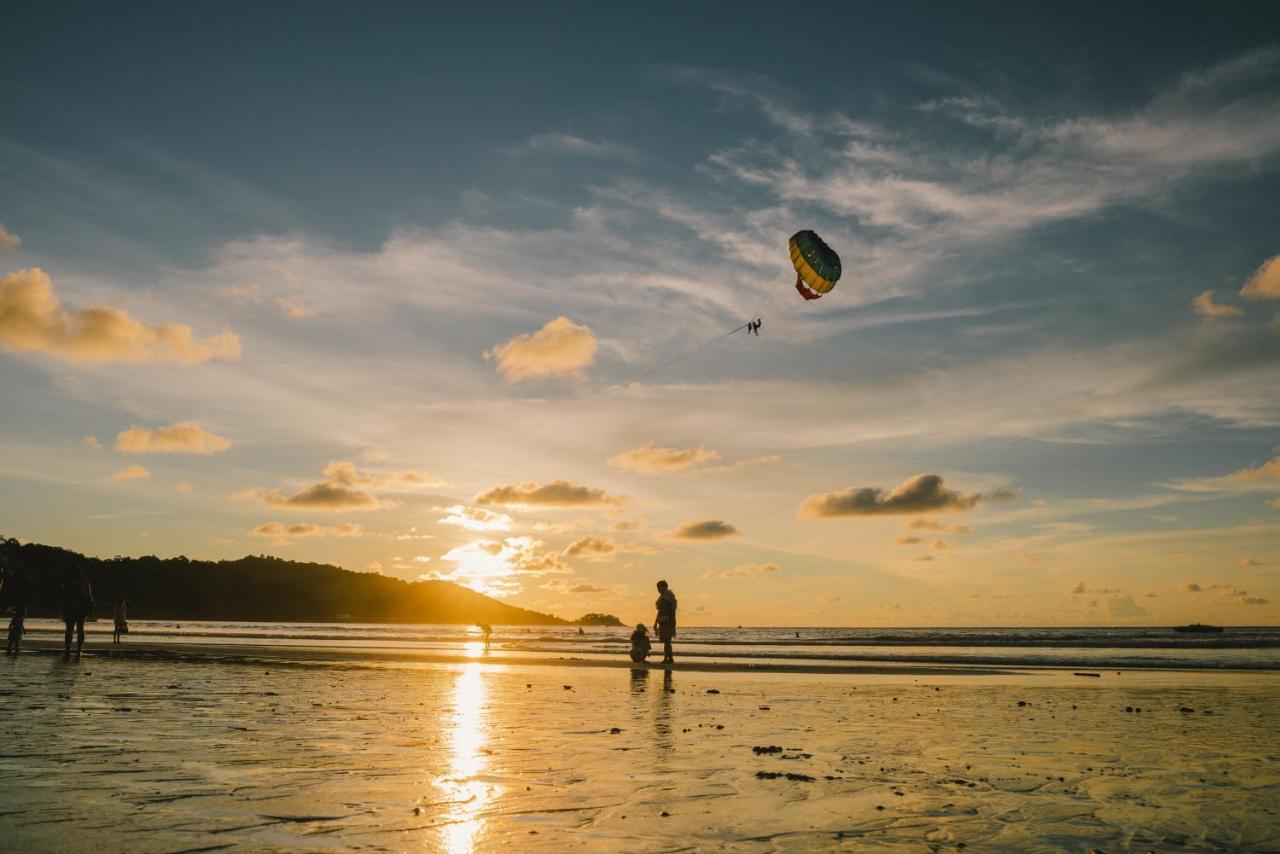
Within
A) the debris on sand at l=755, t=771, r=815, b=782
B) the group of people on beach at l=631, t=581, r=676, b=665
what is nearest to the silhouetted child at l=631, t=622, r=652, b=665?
the group of people on beach at l=631, t=581, r=676, b=665

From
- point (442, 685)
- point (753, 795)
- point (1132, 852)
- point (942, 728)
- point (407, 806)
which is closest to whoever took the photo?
point (1132, 852)

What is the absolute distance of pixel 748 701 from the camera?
16.0m

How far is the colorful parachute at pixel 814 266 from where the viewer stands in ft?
103

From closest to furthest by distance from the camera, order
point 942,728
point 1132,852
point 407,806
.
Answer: point 1132,852, point 407,806, point 942,728

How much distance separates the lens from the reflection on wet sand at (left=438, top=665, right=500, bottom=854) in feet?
18.8

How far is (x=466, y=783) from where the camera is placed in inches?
294

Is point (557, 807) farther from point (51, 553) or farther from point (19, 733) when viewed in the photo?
point (51, 553)

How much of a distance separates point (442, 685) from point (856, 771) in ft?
40.3

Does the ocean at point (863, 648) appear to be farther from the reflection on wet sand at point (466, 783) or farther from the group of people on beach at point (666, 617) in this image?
the reflection on wet sand at point (466, 783)

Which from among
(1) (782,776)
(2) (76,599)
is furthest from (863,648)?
(1) (782,776)

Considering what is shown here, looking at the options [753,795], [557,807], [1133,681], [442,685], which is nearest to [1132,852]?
[753,795]

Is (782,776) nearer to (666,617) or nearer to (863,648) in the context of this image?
(666,617)

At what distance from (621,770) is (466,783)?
5.29 ft

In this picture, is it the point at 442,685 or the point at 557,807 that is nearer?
the point at 557,807
